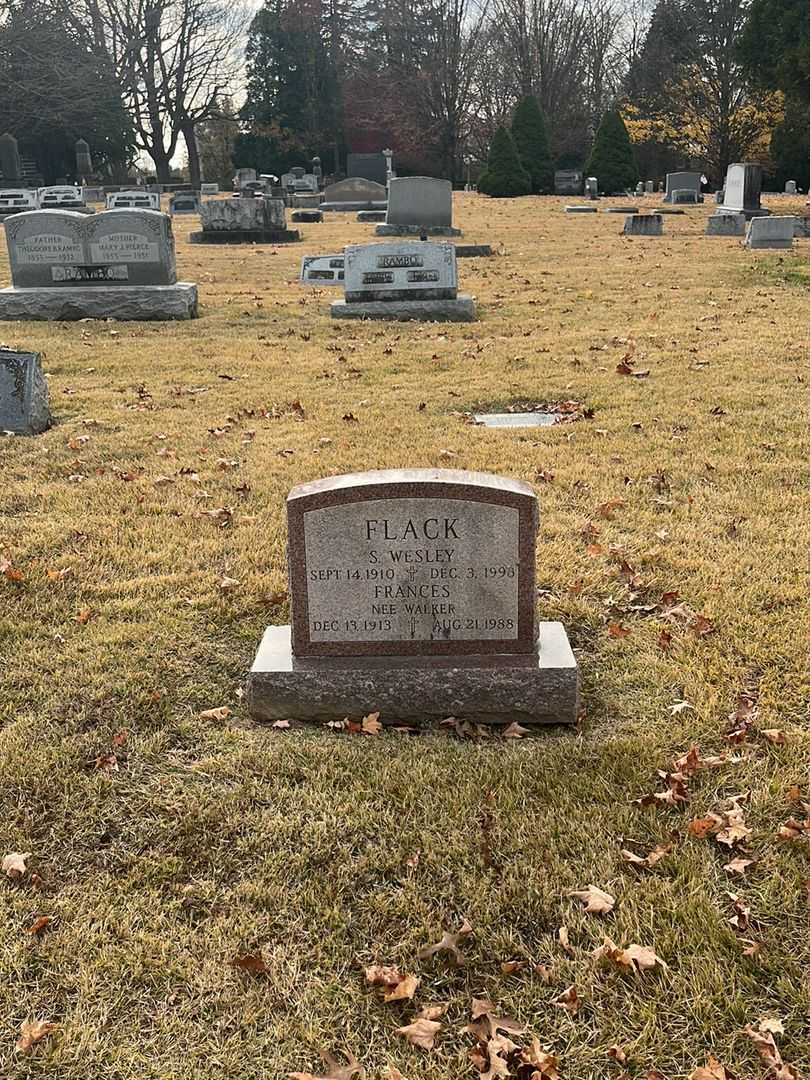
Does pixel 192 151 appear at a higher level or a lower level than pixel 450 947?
higher

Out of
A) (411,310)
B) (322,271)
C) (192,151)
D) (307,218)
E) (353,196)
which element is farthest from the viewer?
(192,151)

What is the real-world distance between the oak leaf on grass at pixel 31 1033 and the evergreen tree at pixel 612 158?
4148 centimetres

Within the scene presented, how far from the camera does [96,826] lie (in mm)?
3152

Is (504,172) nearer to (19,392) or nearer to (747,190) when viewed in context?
(747,190)

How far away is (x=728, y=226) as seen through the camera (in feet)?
78.3

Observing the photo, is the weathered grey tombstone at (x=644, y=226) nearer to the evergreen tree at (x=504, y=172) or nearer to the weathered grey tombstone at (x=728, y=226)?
the weathered grey tombstone at (x=728, y=226)

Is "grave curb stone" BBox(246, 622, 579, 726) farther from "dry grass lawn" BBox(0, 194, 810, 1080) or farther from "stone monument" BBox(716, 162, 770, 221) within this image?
"stone monument" BBox(716, 162, 770, 221)

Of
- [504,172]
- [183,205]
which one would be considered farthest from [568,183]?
[183,205]

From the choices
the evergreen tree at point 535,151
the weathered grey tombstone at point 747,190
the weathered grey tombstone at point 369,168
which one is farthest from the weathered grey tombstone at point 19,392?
the weathered grey tombstone at point 369,168

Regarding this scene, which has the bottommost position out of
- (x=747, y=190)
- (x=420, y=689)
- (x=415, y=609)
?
(x=420, y=689)

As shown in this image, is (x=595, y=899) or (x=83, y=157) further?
(x=83, y=157)

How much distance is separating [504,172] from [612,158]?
4709 mm

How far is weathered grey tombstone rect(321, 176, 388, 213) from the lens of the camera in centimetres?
3525

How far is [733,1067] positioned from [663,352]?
8.79 meters
